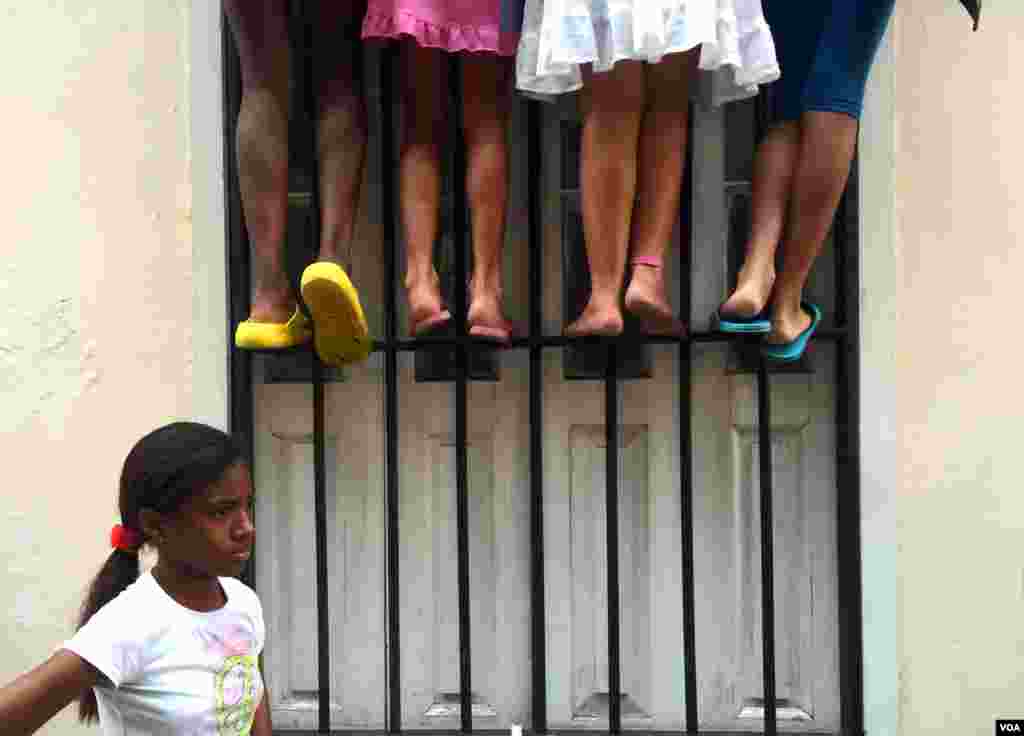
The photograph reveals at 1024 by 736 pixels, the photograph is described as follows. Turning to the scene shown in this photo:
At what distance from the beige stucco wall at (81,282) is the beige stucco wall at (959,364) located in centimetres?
154

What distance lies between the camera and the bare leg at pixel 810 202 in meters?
2.41

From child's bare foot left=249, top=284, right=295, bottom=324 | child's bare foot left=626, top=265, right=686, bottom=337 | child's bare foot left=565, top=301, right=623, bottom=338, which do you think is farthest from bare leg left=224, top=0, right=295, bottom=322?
child's bare foot left=626, top=265, right=686, bottom=337

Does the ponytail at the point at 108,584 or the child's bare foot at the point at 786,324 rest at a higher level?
the child's bare foot at the point at 786,324

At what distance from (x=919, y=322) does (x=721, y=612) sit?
0.78 m

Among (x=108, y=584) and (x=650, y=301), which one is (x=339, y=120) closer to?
(x=650, y=301)

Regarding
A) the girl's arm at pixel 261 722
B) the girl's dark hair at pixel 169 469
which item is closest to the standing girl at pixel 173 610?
the girl's dark hair at pixel 169 469

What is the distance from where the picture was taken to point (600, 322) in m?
2.43

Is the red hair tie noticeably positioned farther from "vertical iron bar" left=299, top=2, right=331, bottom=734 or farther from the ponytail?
"vertical iron bar" left=299, top=2, right=331, bottom=734

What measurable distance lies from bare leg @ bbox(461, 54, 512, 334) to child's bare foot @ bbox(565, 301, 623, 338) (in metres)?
0.16

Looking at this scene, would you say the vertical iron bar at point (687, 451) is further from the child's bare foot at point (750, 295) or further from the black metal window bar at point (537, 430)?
the child's bare foot at point (750, 295)

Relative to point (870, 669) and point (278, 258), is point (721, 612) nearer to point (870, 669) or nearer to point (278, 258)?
point (870, 669)

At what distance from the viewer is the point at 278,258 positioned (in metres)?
2.56

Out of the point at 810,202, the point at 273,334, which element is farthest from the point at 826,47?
the point at 273,334

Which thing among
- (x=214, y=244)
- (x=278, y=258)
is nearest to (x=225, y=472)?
(x=278, y=258)
